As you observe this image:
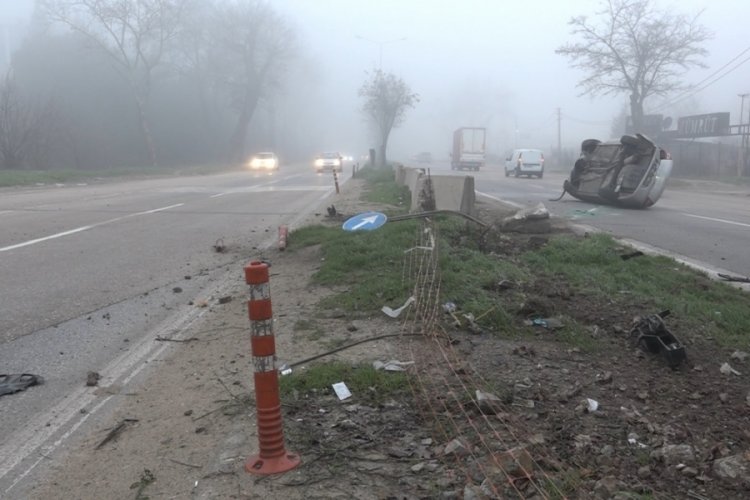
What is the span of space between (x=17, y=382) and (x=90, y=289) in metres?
2.72

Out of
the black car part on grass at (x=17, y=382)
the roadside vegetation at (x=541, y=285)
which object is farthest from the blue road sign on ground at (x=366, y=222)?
the black car part on grass at (x=17, y=382)

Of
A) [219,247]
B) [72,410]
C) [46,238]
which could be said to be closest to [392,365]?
[72,410]

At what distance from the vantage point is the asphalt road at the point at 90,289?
399 centimetres

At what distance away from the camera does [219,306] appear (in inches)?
247

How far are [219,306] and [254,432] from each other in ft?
9.89

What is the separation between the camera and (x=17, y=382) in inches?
169

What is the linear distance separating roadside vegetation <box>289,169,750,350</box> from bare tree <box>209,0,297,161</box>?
5689 cm

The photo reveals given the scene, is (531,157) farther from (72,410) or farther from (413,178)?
(72,410)

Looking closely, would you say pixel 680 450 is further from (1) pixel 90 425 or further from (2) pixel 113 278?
(2) pixel 113 278

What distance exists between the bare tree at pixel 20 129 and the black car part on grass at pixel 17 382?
114 feet

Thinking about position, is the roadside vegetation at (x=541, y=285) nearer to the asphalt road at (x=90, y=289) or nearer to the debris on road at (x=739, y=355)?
the debris on road at (x=739, y=355)

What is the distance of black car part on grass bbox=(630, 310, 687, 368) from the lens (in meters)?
4.29

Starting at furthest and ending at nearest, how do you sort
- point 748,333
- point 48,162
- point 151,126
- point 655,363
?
point 151,126 < point 48,162 < point 748,333 < point 655,363

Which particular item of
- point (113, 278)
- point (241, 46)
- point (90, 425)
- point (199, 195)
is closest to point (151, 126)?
point (241, 46)
